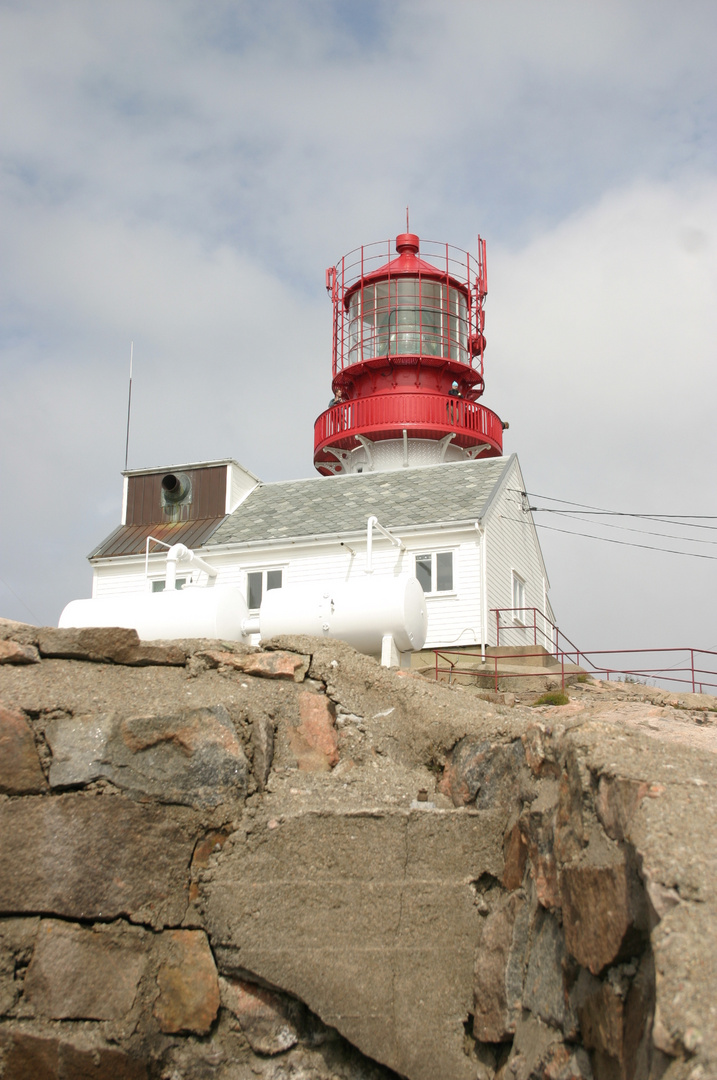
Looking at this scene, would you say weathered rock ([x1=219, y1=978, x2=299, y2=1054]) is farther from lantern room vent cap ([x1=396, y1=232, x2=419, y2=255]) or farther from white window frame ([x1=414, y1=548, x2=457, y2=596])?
lantern room vent cap ([x1=396, y1=232, x2=419, y2=255])

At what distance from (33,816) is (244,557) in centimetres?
1440

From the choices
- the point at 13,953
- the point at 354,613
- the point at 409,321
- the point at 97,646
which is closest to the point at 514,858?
the point at 13,953

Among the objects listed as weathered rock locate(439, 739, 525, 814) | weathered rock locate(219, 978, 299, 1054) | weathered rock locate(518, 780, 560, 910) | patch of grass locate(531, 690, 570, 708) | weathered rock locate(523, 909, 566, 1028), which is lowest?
weathered rock locate(219, 978, 299, 1054)

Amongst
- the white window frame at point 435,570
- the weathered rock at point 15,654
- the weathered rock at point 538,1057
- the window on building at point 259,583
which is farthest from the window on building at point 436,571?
the weathered rock at point 538,1057

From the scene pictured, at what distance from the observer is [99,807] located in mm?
8508

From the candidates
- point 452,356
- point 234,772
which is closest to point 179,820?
point 234,772

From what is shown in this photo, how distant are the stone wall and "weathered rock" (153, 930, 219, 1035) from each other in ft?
0.05

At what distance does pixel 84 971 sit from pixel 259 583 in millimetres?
14617

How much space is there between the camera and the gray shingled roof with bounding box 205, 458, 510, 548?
869 inches

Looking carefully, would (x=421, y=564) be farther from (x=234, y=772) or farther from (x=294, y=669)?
(x=234, y=772)

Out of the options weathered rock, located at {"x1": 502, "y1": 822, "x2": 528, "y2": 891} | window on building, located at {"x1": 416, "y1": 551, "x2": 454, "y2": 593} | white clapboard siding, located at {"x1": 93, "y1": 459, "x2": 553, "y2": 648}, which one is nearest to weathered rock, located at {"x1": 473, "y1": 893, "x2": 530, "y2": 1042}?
weathered rock, located at {"x1": 502, "y1": 822, "x2": 528, "y2": 891}

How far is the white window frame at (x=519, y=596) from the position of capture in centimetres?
2259

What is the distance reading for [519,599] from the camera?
2334cm

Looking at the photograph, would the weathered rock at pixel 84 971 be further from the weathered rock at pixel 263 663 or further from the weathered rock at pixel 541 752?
the weathered rock at pixel 541 752
